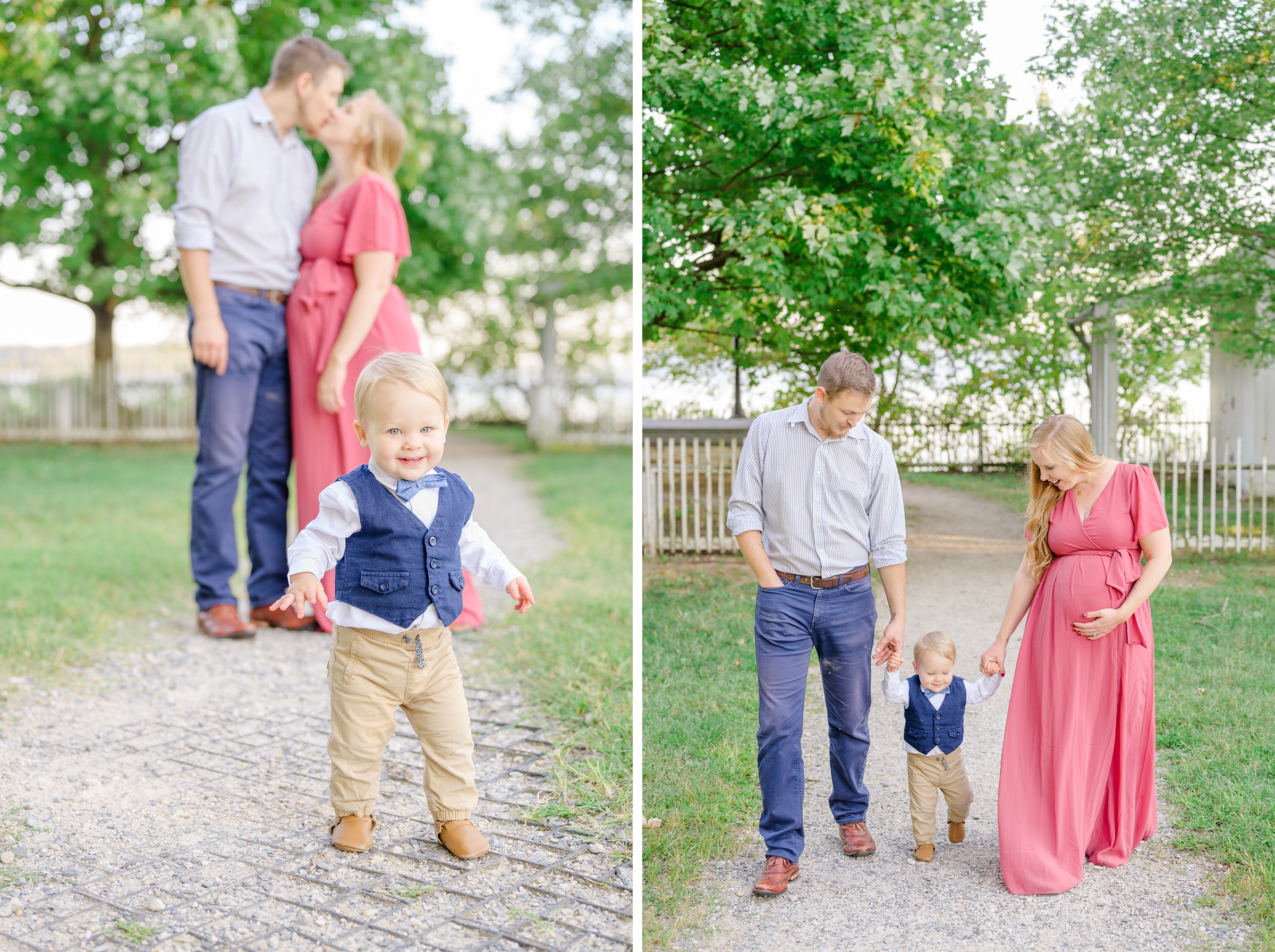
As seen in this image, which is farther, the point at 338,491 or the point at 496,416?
the point at 496,416

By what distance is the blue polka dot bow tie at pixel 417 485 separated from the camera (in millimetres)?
2557

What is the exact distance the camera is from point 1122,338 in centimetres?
314

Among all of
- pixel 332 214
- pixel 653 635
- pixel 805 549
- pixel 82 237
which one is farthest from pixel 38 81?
pixel 805 549

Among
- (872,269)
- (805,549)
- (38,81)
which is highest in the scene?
(38,81)

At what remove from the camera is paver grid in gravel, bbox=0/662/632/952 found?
7.61 ft

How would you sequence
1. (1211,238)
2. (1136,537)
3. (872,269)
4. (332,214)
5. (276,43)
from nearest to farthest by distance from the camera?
(1136,537) → (1211,238) → (872,269) → (332,214) → (276,43)

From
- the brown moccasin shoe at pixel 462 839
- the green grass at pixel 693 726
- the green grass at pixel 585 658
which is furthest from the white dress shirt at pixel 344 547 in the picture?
the green grass at pixel 693 726

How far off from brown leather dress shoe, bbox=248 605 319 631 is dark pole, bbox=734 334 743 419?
237 cm

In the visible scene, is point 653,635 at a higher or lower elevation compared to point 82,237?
lower

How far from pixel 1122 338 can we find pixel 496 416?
17.0 m

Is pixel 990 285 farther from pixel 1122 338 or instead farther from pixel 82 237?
pixel 82 237

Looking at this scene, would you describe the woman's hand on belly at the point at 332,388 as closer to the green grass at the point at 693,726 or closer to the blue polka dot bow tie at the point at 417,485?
the green grass at the point at 693,726

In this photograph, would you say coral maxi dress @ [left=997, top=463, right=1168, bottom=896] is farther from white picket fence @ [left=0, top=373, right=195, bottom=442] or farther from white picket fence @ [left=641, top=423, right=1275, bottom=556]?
white picket fence @ [left=0, top=373, right=195, bottom=442]

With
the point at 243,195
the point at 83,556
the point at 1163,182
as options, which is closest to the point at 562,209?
the point at 83,556
